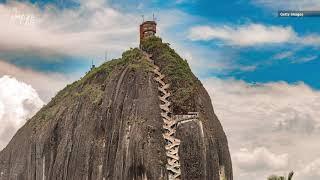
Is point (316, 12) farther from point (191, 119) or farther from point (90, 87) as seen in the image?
point (90, 87)

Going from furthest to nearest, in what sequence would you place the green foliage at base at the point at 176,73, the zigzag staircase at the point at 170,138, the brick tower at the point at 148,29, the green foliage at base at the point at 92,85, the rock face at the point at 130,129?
1. the brick tower at the point at 148,29
2. the green foliage at base at the point at 92,85
3. the green foliage at base at the point at 176,73
4. the rock face at the point at 130,129
5. the zigzag staircase at the point at 170,138

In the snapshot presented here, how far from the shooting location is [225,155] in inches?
2203

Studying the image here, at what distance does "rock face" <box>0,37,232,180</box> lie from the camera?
172ft

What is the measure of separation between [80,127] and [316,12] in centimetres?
2855

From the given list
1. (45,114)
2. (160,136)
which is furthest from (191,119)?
(45,114)

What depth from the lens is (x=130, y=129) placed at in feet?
176

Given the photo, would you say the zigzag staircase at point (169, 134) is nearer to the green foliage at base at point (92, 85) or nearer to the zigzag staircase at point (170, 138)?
the zigzag staircase at point (170, 138)

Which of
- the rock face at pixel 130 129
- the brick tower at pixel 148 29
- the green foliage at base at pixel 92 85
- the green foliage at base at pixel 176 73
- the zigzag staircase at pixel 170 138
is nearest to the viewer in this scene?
the zigzag staircase at pixel 170 138

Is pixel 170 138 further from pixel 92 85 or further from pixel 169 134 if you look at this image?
pixel 92 85

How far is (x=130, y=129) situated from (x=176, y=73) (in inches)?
302

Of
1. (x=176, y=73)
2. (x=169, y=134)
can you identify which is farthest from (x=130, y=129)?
(x=176, y=73)

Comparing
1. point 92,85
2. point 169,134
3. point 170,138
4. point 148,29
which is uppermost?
→ point 148,29

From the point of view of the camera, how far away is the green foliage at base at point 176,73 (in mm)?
56125

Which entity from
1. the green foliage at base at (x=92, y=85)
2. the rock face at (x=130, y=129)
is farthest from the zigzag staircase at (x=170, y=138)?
the green foliage at base at (x=92, y=85)
